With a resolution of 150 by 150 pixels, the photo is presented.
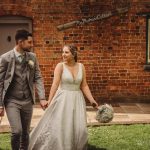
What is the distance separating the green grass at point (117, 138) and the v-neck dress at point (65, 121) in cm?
85

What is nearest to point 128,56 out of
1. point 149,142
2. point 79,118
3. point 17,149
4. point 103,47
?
point 103,47

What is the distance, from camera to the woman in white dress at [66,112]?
7418mm

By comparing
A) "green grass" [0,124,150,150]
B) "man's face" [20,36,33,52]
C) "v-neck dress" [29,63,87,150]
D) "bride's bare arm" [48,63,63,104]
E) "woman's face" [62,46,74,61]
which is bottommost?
"green grass" [0,124,150,150]

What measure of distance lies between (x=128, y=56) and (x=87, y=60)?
1.16m

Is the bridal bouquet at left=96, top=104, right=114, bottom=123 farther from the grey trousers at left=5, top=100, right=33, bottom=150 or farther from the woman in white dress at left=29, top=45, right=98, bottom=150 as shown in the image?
the grey trousers at left=5, top=100, right=33, bottom=150

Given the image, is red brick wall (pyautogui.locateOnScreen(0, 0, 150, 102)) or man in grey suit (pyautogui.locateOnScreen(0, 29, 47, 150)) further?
red brick wall (pyautogui.locateOnScreen(0, 0, 150, 102))

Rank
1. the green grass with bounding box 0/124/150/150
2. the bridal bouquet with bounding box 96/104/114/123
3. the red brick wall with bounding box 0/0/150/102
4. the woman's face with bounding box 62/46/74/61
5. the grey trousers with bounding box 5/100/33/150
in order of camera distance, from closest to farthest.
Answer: the grey trousers with bounding box 5/100/33/150 < the woman's face with bounding box 62/46/74/61 < the bridal bouquet with bounding box 96/104/114/123 < the green grass with bounding box 0/124/150/150 < the red brick wall with bounding box 0/0/150/102

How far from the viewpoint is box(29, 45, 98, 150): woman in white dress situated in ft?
24.3

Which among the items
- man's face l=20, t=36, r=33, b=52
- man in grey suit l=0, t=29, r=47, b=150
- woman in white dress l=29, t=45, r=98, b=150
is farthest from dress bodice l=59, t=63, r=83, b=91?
→ man's face l=20, t=36, r=33, b=52

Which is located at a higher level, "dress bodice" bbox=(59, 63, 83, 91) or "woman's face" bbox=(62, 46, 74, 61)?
"woman's face" bbox=(62, 46, 74, 61)

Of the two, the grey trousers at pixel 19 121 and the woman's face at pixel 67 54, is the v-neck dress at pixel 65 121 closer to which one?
the woman's face at pixel 67 54

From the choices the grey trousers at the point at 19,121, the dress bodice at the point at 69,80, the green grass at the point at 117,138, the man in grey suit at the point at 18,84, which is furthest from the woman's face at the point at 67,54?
the green grass at the point at 117,138

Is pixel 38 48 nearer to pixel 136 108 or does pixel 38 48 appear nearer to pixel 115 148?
pixel 136 108

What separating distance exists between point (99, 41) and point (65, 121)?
631 cm
